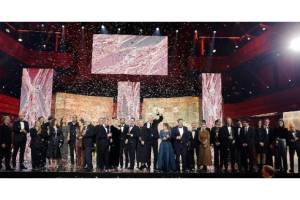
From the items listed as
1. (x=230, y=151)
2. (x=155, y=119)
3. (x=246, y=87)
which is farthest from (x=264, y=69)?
(x=155, y=119)

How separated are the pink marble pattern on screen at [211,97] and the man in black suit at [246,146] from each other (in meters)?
0.89

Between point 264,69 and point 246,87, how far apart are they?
91cm

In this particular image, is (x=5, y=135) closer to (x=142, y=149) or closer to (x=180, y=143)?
(x=142, y=149)

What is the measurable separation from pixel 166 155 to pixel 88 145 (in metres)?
1.81

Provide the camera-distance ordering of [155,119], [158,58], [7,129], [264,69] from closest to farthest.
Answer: [7,129], [155,119], [158,58], [264,69]

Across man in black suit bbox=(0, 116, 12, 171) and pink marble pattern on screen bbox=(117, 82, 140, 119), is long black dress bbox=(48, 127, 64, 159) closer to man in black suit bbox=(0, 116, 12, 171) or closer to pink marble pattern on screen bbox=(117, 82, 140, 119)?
man in black suit bbox=(0, 116, 12, 171)

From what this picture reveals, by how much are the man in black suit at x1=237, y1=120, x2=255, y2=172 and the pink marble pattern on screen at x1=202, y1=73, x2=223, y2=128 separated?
891 millimetres

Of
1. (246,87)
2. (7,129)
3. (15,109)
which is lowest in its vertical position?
(7,129)

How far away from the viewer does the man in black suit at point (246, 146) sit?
26.2ft

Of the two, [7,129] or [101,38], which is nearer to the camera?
[7,129]

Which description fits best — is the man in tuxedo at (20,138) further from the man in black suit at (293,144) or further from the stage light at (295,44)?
the stage light at (295,44)

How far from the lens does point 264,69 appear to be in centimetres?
972
